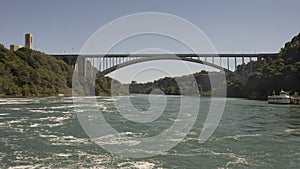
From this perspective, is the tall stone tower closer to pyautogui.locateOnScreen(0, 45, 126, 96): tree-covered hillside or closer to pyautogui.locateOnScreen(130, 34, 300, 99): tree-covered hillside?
pyautogui.locateOnScreen(0, 45, 126, 96): tree-covered hillside

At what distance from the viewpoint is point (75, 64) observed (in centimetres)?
7431

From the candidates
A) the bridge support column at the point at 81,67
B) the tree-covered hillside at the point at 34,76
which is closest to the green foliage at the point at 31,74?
the tree-covered hillside at the point at 34,76

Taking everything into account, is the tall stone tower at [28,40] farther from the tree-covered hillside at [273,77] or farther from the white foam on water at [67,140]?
the white foam on water at [67,140]

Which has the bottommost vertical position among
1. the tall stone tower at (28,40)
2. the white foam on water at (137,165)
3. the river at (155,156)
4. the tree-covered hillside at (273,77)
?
the white foam on water at (137,165)

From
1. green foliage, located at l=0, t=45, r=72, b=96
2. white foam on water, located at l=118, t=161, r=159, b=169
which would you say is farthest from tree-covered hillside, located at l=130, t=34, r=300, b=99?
white foam on water, located at l=118, t=161, r=159, b=169

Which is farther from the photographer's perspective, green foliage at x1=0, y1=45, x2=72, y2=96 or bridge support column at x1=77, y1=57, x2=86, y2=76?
bridge support column at x1=77, y1=57, x2=86, y2=76

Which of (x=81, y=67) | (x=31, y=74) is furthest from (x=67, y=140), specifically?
(x=81, y=67)

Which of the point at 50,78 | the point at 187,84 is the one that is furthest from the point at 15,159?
the point at 187,84

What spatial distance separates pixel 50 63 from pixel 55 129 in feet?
188

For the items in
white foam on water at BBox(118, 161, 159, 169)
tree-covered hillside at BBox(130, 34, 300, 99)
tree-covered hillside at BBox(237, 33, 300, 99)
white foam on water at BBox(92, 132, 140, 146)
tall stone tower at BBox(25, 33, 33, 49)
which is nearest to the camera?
white foam on water at BBox(118, 161, 159, 169)

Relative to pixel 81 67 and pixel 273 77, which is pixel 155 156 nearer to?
pixel 273 77

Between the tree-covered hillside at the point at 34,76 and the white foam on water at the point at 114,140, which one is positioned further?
A: the tree-covered hillside at the point at 34,76

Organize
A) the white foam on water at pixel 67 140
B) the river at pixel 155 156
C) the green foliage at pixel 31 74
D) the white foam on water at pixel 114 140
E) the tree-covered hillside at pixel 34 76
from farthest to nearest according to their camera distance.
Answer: the tree-covered hillside at pixel 34 76 < the green foliage at pixel 31 74 < the white foam on water at pixel 114 140 < the white foam on water at pixel 67 140 < the river at pixel 155 156

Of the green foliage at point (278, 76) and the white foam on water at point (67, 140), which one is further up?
the green foliage at point (278, 76)
